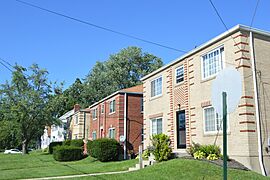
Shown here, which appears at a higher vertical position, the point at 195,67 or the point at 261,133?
the point at 195,67

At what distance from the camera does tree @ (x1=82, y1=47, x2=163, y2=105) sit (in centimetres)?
5800

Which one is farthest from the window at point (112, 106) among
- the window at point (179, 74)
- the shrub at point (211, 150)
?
the shrub at point (211, 150)

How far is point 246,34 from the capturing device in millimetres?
15062

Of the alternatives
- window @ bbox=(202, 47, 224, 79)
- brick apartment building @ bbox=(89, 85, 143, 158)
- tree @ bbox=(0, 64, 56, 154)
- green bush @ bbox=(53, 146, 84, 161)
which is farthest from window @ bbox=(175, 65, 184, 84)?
tree @ bbox=(0, 64, 56, 154)

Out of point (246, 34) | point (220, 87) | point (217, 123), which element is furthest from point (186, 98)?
point (220, 87)

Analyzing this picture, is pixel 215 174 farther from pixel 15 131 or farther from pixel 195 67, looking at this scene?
pixel 15 131

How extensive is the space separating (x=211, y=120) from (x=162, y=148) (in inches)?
132

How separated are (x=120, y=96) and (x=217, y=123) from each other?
1423 cm

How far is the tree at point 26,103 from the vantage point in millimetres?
42750

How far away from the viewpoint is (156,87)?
23.0 meters

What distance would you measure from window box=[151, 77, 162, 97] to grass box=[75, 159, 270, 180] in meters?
8.54

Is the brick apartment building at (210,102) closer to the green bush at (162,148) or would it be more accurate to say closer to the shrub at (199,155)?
the green bush at (162,148)

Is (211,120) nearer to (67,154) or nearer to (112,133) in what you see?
(112,133)

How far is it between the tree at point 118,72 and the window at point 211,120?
133ft
